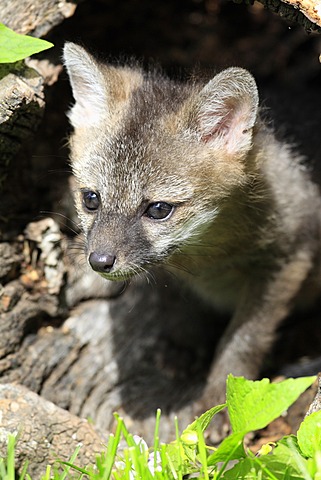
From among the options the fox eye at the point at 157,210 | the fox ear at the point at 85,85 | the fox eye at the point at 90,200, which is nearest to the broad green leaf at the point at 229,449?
the fox eye at the point at 157,210

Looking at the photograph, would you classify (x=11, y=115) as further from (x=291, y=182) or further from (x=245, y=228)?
(x=291, y=182)

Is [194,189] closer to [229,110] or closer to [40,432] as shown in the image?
[229,110]

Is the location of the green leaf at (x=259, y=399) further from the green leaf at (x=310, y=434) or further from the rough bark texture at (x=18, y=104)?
the rough bark texture at (x=18, y=104)

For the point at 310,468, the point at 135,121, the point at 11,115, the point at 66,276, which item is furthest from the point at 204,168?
the point at 310,468

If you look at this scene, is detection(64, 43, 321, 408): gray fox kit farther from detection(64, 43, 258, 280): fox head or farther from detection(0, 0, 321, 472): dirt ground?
detection(0, 0, 321, 472): dirt ground

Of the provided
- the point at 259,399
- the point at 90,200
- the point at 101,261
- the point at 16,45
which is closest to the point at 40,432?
the point at 101,261

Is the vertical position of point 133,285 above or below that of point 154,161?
below
